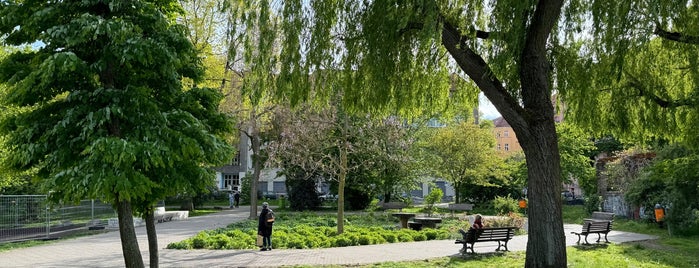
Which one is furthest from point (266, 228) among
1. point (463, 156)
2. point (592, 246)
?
point (463, 156)

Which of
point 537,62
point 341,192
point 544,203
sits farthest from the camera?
point 341,192

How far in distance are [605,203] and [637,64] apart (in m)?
24.9

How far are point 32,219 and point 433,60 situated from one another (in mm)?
16646

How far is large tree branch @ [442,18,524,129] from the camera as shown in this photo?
937 centimetres

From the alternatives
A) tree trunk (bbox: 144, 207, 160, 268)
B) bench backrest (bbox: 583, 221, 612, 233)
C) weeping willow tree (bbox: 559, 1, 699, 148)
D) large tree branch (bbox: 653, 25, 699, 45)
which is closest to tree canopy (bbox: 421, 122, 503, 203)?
bench backrest (bbox: 583, 221, 612, 233)

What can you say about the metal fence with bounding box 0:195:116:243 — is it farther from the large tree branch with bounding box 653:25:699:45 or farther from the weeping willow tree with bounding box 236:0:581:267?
the large tree branch with bounding box 653:25:699:45

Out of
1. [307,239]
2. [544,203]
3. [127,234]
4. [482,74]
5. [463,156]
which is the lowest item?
[307,239]

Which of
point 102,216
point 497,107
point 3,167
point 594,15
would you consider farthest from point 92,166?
point 102,216

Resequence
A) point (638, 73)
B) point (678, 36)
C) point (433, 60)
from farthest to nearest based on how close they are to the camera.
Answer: point (638, 73)
point (433, 60)
point (678, 36)

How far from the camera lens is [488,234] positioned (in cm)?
1519

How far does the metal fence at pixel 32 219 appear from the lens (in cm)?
1927

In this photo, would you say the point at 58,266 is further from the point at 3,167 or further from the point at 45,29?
→ the point at 45,29

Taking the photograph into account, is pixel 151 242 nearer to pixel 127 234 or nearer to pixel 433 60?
pixel 127 234

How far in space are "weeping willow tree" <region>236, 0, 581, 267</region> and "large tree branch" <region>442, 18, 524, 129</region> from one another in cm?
2
